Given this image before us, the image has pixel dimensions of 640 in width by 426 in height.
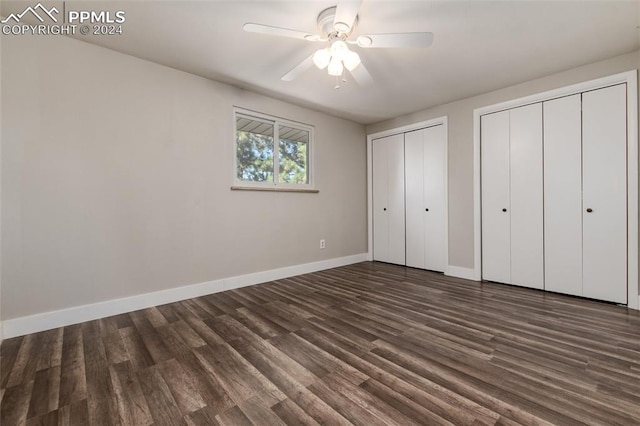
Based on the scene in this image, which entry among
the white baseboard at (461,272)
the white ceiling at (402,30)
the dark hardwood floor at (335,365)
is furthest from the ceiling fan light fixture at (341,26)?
the white baseboard at (461,272)

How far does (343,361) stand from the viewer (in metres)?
1.70

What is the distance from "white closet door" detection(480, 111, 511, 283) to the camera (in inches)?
131

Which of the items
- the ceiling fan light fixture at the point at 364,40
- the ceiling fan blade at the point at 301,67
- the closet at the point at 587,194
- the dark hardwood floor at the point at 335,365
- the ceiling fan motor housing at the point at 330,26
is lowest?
the dark hardwood floor at the point at 335,365

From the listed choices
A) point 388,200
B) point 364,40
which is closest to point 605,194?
point 388,200

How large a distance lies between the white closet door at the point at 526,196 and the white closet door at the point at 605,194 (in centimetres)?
38

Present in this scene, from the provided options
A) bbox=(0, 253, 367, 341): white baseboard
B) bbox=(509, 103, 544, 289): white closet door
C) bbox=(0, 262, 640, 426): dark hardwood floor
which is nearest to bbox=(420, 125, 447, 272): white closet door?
bbox=(509, 103, 544, 289): white closet door

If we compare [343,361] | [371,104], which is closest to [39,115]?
[343,361]

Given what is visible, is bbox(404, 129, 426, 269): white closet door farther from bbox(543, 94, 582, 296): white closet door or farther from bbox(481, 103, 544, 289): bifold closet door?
bbox(543, 94, 582, 296): white closet door

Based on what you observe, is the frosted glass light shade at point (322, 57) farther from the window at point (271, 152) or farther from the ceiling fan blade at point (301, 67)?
the window at point (271, 152)

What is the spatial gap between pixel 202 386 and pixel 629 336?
2.99 meters

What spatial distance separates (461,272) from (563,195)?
1455 mm

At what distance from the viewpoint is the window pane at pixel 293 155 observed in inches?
148

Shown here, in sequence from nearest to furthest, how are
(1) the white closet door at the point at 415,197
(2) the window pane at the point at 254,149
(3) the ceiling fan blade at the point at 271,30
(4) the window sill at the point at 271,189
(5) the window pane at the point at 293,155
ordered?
(3) the ceiling fan blade at the point at 271,30
(4) the window sill at the point at 271,189
(2) the window pane at the point at 254,149
(5) the window pane at the point at 293,155
(1) the white closet door at the point at 415,197

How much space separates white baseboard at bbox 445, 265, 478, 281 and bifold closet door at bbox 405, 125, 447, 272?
0.46 feet
